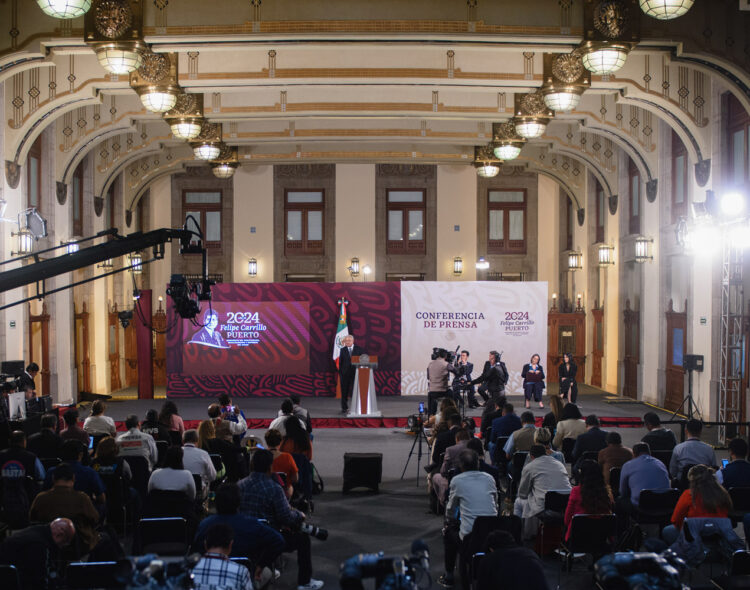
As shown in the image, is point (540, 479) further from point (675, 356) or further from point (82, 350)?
point (82, 350)

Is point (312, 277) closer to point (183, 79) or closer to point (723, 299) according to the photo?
point (183, 79)

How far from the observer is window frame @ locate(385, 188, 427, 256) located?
78.1 feet

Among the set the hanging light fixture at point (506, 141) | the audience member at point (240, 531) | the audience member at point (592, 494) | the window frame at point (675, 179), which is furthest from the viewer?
the hanging light fixture at point (506, 141)

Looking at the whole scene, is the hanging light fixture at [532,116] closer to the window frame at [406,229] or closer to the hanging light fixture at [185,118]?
the hanging light fixture at [185,118]

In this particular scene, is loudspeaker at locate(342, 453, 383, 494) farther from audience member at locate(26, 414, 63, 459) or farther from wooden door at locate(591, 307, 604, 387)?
wooden door at locate(591, 307, 604, 387)

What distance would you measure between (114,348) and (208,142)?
7173 millimetres

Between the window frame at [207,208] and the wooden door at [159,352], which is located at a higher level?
the window frame at [207,208]

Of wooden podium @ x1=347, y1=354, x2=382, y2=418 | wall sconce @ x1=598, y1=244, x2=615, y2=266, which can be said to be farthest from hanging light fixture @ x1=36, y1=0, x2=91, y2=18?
wall sconce @ x1=598, y1=244, x2=615, y2=266

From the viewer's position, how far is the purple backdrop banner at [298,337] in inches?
746

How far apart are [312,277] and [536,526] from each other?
Answer: 16.7 meters

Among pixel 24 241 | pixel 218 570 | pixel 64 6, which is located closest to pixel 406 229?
pixel 24 241

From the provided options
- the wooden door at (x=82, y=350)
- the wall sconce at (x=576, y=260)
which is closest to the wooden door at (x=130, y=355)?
the wooden door at (x=82, y=350)

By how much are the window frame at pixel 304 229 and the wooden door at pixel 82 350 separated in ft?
22.0

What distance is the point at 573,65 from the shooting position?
40.0 ft
